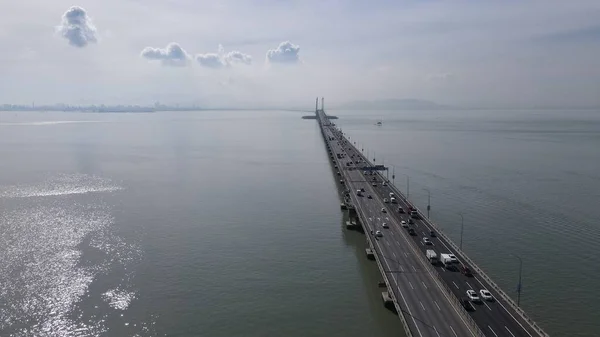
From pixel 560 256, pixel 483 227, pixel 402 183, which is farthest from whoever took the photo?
pixel 402 183

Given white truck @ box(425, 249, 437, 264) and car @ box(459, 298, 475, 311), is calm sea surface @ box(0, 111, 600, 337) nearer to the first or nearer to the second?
car @ box(459, 298, 475, 311)

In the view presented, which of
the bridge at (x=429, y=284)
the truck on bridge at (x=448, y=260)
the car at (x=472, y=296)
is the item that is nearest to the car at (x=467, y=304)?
the bridge at (x=429, y=284)

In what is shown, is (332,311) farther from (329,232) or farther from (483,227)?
(483,227)

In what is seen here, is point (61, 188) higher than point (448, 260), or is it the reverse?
point (448, 260)

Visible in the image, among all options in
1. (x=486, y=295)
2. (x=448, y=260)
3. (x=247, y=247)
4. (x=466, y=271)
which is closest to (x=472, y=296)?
(x=486, y=295)

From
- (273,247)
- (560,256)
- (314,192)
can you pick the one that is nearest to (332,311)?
(273,247)

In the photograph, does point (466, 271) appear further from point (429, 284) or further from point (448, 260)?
point (429, 284)

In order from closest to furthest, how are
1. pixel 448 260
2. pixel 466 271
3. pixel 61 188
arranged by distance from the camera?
pixel 466 271 < pixel 448 260 < pixel 61 188
